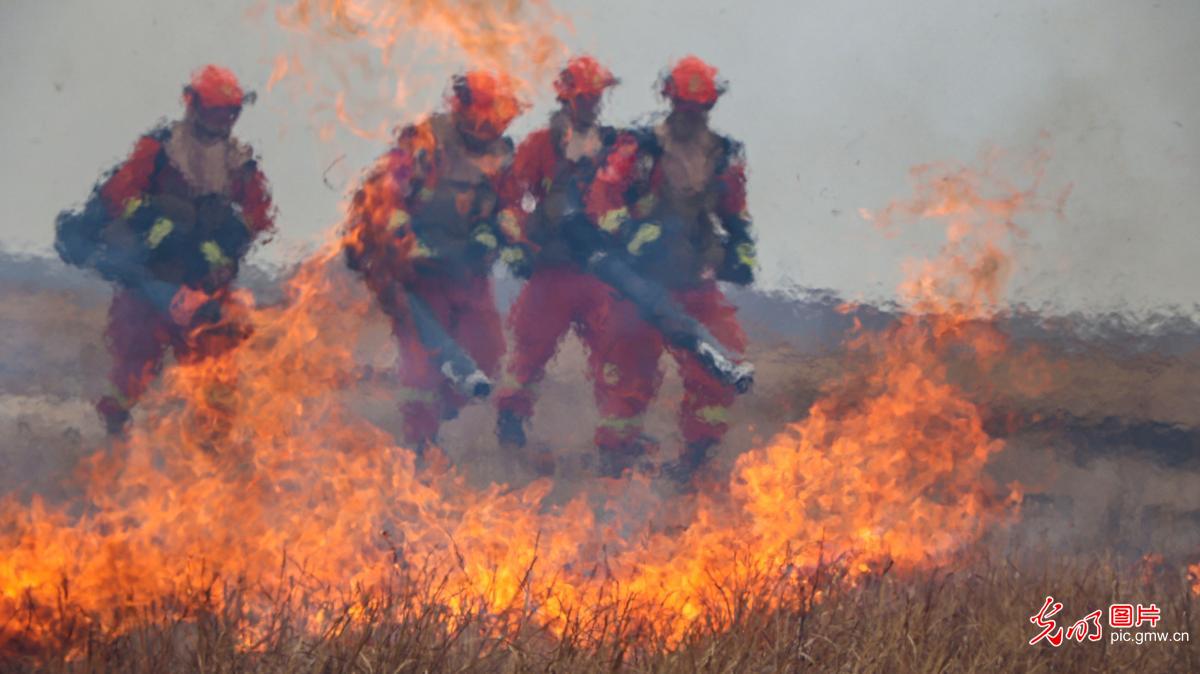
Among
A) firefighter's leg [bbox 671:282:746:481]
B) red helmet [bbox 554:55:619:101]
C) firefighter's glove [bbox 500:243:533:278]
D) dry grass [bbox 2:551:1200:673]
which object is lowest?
dry grass [bbox 2:551:1200:673]

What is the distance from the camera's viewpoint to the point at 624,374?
736cm

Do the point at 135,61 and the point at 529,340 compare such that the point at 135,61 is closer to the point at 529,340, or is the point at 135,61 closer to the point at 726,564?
the point at 529,340

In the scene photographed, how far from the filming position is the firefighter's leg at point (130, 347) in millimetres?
6859

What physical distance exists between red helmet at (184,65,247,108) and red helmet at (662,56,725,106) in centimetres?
218

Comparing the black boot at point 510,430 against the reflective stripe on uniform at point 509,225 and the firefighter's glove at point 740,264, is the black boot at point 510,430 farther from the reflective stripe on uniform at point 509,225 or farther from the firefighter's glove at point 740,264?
the firefighter's glove at point 740,264

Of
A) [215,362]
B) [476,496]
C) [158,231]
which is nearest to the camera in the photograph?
[476,496]

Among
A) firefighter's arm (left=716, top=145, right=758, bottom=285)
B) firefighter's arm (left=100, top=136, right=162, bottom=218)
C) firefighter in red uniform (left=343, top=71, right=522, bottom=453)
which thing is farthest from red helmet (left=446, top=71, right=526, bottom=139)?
firefighter's arm (left=100, top=136, right=162, bottom=218)

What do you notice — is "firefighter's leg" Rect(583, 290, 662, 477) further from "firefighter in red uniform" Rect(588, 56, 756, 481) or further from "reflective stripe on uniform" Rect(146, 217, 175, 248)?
"reflective stripe on uniform" Rect(146, 217, 175, 248)

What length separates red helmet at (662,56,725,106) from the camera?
22.8 ft

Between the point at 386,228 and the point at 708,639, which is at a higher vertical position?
the point at 386,228

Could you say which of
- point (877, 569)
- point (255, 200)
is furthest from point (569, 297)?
point (877, 569)

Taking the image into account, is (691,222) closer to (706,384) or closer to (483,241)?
(706,384)

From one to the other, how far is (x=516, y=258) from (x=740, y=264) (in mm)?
1226

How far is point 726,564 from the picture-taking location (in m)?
5.77
